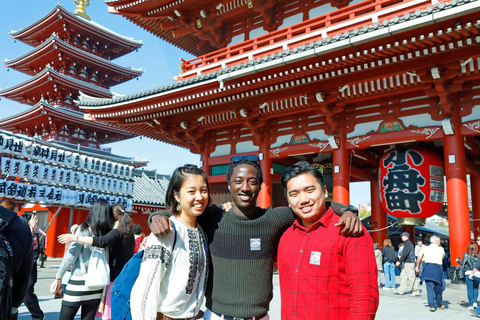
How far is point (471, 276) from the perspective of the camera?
6.36 metres

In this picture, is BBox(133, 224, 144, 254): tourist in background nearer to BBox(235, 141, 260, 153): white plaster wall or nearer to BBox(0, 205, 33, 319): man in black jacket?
BBox(235, 141, 260, 153): white plaster wall

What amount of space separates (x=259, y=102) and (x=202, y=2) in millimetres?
3825

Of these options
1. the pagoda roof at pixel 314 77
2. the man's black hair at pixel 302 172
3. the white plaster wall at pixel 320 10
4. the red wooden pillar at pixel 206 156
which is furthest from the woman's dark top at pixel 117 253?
the white plaster wall at pixel 320 10

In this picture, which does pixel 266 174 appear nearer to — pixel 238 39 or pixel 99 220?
pixel 238 39

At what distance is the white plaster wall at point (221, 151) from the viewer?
1102cm

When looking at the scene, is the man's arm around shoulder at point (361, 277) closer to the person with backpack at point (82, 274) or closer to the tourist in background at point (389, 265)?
the person with backpack at point (82, 274)

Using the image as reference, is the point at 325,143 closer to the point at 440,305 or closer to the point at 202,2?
the point at 440,305

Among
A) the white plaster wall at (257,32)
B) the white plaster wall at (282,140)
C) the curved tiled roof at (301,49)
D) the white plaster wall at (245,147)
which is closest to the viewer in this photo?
the curved tiled roof at (301,49)

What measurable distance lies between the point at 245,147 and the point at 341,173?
3060 millimetres

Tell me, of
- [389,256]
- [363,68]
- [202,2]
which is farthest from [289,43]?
[389,256]

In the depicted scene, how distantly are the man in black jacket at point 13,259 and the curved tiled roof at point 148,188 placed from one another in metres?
17.2

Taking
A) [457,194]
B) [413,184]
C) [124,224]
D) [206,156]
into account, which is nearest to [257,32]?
[206,156]

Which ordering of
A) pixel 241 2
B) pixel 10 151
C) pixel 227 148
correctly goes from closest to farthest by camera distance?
pixel 241 2 < pixel 227 148 < pixel 10 151

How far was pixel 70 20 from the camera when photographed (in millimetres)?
21109
